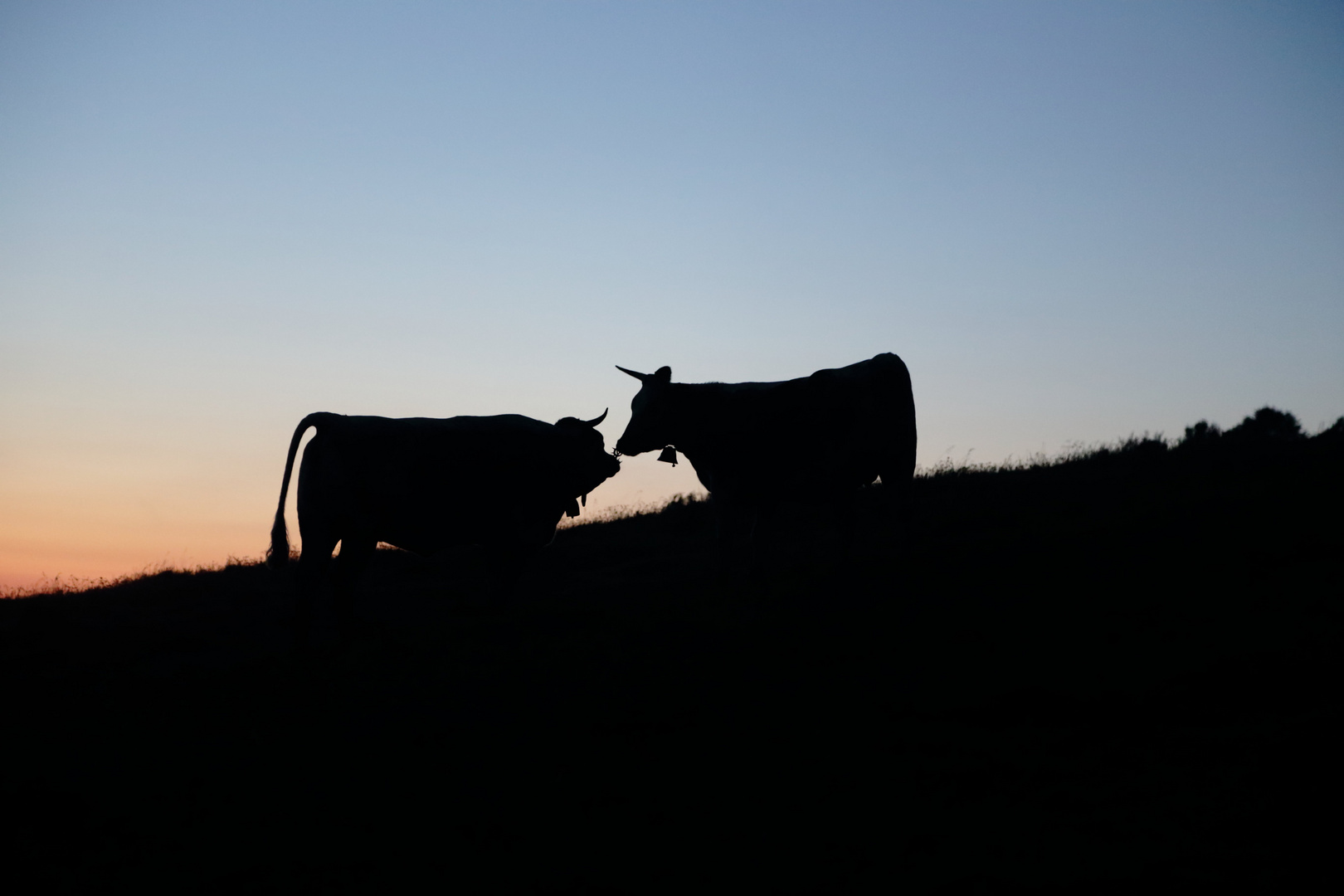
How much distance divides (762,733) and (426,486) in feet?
19.1

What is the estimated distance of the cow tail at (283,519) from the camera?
11422 mm

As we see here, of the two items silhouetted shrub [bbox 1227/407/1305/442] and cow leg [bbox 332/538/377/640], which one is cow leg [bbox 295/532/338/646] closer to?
cow leg [bbox 332/538/377/640]

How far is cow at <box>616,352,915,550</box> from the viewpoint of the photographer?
1214 centimetres

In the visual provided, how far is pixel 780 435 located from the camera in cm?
1216

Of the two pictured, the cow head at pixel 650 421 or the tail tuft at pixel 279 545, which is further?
the cow head at pixel 650 421

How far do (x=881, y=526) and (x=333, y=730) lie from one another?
30.5 ft

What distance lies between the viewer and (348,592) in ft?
38.0

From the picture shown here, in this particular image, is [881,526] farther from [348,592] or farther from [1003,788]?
[1003,788]

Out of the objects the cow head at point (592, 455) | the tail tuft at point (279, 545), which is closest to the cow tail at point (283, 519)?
the tail tuft at point (279, 545)

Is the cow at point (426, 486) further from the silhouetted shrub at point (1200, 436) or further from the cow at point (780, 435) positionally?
the silhouetted shrub at point (1200, 436)

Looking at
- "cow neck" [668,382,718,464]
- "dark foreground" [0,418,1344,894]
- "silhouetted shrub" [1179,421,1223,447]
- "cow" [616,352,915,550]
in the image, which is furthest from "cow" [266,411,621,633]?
"silhouetted shrub" [1179,421,1223,447]

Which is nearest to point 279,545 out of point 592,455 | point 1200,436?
point 592,455

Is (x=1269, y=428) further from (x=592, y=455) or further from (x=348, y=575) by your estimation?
(x=348, y=575)

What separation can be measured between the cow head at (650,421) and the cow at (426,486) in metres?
1.01
